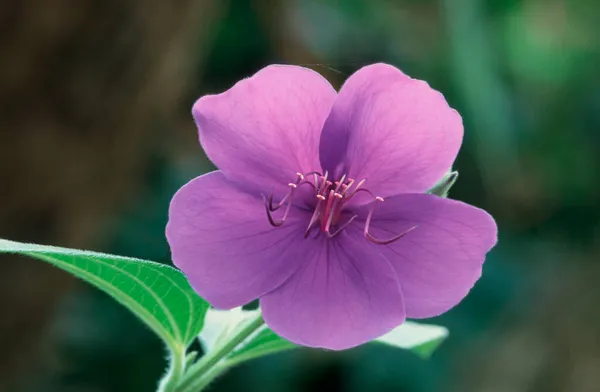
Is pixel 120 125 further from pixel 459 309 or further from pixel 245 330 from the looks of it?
pixel 245 330

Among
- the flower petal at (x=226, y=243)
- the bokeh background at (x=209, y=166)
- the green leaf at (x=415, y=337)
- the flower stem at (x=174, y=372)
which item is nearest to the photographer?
the flower petal at (x=226, y=243)

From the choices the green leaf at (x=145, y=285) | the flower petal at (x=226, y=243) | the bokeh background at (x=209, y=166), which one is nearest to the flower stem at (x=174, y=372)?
the green leaf at (x=145, y=285)

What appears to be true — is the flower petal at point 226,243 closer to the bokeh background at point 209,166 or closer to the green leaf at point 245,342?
the green leaf at point 245,342

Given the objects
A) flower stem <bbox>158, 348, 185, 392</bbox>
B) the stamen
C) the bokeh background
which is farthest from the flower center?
the bokeh background

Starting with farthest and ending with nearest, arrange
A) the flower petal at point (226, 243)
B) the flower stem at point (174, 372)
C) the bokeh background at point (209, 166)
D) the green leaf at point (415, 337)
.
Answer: the bokeh background at point (209, 166) < the green leaf at point (415, 337) < the flower stem at point (174, 372) < the flower petal at point (226, 243)

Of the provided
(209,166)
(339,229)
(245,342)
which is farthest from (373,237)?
(209,166)

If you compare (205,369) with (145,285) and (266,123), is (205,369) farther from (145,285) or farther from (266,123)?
(266,123)

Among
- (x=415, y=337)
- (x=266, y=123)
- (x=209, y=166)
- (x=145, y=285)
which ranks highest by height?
(x=266, y=123)

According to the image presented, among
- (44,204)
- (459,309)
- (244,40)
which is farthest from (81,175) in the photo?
(459,309)

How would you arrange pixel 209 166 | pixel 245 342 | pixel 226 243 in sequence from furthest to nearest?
pixel 209 166
pixel 245 342
pixel 226 243
